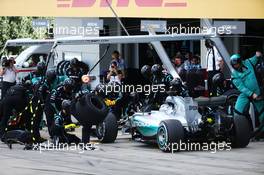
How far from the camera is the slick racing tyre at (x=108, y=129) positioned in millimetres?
16203

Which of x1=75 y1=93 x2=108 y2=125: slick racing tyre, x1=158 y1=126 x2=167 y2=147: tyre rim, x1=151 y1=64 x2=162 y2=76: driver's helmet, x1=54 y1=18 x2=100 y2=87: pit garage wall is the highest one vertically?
x1=54 y1=18 x2=100 y2=87: pit garage wall

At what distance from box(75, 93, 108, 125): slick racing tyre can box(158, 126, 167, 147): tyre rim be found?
1122mm

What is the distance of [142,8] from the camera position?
57.9 ft

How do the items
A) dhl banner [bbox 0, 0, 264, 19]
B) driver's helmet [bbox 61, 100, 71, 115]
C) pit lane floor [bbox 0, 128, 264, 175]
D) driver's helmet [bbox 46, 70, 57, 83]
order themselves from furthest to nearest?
driver's helmet [bbox 46, 70, 57, 83], dhl banner [bbox 0, 0, 264, 19], driver's helmet [bbox 61, 100, 71, 115], pit lane floor [bbox 0, 128, 264, 175]

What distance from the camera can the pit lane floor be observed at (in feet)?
41.2

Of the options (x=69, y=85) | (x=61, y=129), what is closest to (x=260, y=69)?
(x=69, y=85)

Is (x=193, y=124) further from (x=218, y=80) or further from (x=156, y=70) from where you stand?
(x=218, y=80)

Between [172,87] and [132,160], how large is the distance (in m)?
2.21

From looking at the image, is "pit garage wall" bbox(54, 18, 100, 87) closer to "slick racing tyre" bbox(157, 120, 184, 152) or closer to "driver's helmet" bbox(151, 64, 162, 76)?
"driver's helmet" bbox(151, 64, 162, 76)

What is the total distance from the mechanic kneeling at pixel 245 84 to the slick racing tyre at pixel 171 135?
5.25 feet

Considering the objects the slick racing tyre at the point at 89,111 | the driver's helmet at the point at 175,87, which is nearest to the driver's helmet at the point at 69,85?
the slick racing tyre at the point at 89,111

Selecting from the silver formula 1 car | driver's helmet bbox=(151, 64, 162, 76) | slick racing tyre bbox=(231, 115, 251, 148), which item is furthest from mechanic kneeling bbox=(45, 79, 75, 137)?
slick racing tyre bbox=(231, 115, 251, 148)

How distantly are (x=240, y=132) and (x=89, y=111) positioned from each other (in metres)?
2.90

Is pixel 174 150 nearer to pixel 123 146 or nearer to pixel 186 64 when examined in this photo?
pixel 123 146
